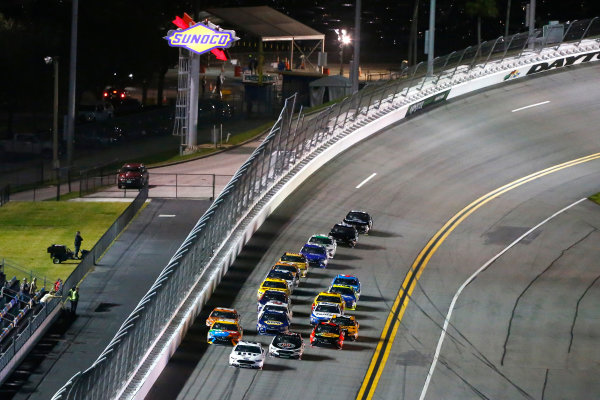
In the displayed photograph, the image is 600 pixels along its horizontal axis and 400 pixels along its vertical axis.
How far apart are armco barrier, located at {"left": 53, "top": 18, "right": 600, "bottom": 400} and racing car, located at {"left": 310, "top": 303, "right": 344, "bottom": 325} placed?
175 inches

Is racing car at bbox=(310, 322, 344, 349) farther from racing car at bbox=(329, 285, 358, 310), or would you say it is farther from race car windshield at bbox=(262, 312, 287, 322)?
racing car at bbox=(329, 285, 358, 310)

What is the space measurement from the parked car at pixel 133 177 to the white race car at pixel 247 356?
29626 millimetres

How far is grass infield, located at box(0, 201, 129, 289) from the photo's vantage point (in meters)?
57.9

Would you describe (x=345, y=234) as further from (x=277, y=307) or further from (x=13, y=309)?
(x=13, y=309)

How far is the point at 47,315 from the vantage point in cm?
4941

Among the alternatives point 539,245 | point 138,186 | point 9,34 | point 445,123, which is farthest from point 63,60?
point 539,245

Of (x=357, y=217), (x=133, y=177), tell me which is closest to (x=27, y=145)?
(x=133, y=177)

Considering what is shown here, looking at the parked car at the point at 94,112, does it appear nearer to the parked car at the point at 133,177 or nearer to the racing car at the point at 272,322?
the parked car at the point at 133,177

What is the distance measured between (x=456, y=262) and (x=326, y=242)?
236 inches

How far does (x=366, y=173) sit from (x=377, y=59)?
6221 centimetres

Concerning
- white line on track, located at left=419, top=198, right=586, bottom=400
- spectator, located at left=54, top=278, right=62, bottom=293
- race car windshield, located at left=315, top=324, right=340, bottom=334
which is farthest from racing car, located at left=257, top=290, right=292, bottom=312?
spectator, located at left=54, top=278, right=62, bottom=293

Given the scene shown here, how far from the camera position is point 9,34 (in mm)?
92812

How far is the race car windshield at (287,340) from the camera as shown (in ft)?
141

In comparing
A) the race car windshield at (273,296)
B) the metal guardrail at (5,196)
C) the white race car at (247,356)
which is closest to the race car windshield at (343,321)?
the race car windshield at (273,296)
